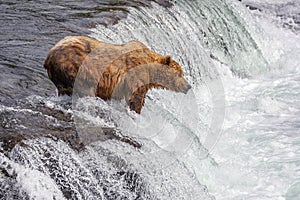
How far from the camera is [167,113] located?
19.7ft

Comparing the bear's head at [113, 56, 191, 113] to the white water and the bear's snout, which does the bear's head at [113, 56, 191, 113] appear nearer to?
the bear's snout

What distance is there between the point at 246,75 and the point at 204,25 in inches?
42.6

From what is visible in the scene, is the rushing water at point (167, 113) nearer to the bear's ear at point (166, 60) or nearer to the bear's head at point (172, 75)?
the bear's head at point (172, 75)

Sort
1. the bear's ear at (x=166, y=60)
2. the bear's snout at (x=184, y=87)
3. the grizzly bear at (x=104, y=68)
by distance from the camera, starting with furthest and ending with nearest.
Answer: the bear's snout at (x=184, y=87), the bear's ear at (x=166, y=60), the grizzly bear at (x=104, y=68)

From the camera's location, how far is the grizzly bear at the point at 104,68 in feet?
15.5

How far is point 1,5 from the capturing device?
8430 millimetres

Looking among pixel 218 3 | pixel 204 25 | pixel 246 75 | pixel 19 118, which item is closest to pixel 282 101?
pixel 246 75

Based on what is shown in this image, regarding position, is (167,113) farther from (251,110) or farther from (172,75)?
(251,110)

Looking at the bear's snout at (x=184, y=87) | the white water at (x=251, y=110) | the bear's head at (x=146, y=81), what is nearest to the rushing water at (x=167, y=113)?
the white water at (x=251, y=110)

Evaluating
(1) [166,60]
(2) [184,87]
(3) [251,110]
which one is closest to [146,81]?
(1) [166,60]

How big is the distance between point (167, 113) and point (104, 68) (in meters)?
1.33

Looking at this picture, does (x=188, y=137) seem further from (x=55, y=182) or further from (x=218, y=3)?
(x=218, y=3)

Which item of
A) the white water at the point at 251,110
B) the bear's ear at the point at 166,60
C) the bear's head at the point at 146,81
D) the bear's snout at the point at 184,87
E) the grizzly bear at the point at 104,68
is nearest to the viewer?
the grizzly bear at the point at 104,68

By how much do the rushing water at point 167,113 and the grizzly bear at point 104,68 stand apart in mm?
145
